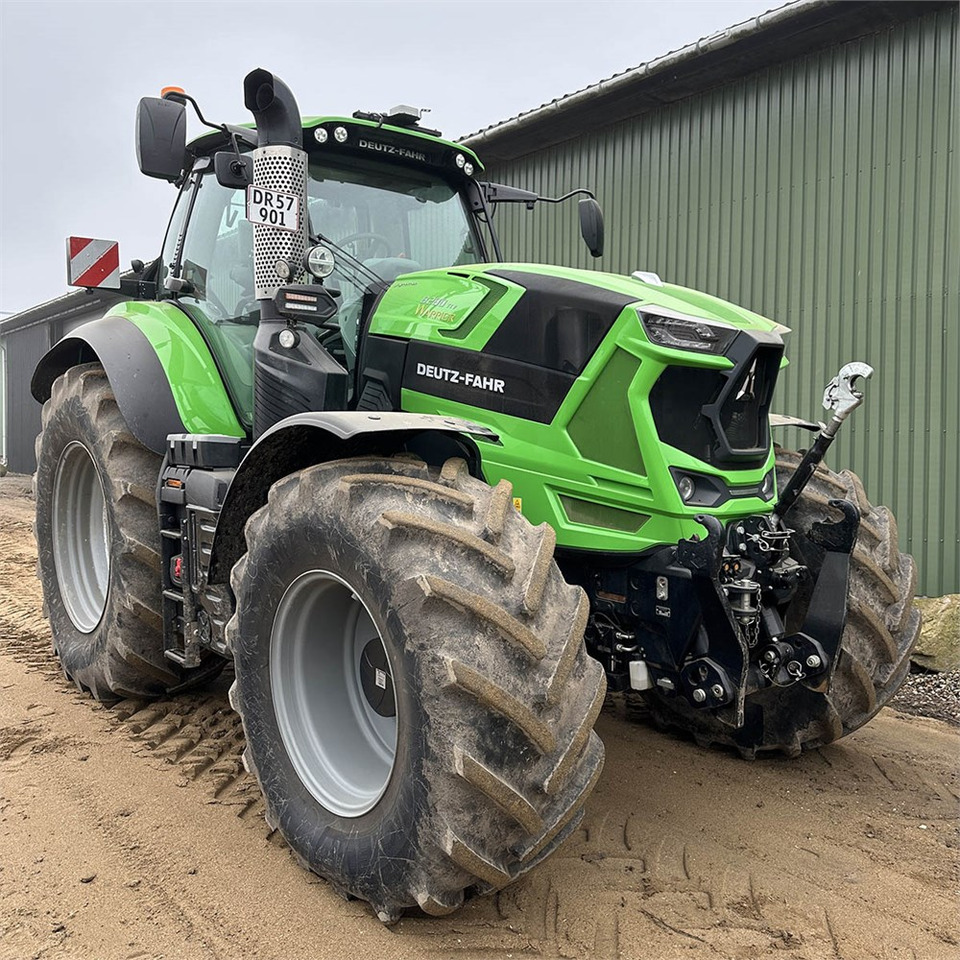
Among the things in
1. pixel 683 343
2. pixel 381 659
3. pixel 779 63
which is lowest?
pixel 381 659

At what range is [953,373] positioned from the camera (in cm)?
610

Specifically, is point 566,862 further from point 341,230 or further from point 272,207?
point 341,230

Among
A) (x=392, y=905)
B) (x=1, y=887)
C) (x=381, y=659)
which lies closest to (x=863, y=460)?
(x=381, y=659)

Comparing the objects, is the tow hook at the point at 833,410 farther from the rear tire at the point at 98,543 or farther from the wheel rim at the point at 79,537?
the wheel rim at the point at 79,537

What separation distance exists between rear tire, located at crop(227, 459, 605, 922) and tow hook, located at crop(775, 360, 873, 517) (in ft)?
3.58

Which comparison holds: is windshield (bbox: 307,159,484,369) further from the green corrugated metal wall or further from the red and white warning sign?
the green corrugated metal wall

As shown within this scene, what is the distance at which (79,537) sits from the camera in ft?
16.6

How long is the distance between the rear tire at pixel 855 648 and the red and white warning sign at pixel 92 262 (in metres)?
4.30

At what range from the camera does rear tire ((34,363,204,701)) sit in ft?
13.6

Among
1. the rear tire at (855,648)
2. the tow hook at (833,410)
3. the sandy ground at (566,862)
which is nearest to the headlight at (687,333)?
the tow hook at (833,410)

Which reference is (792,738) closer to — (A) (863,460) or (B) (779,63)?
(A) (863,460)

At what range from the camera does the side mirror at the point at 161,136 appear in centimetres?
376

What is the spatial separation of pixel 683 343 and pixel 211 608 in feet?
6.82

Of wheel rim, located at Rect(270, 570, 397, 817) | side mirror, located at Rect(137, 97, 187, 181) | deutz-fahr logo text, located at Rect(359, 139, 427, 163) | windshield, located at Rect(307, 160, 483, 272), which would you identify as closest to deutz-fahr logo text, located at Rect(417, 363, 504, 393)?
windshield, located at Rect(307, 160, 483, 272)
